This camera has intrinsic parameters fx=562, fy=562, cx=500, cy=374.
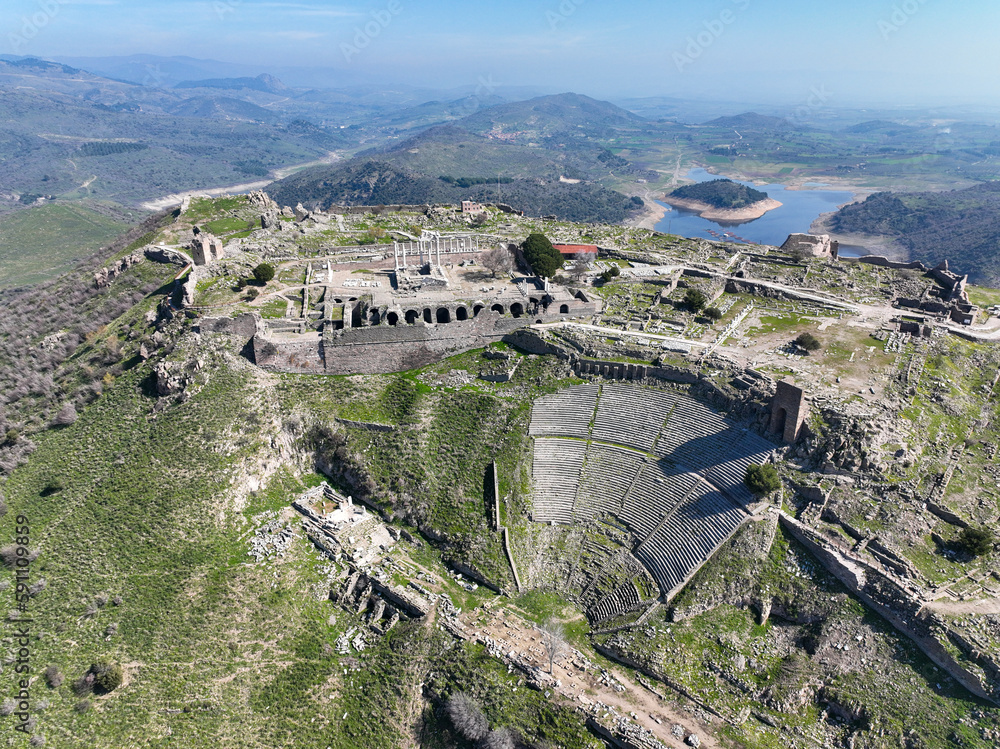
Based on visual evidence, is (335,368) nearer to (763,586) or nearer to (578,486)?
(578,486)

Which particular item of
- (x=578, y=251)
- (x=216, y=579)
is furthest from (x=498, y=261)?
A: (x=216, y=579)

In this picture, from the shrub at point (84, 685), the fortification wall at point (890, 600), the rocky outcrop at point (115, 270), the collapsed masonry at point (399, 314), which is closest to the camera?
the fortification wall at point (890, 600)

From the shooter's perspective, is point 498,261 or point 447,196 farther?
point 447,196

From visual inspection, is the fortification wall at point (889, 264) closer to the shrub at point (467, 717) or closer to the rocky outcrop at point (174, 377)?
the shrub at point (467, 717)

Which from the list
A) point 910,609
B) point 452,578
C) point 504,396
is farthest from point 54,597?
point 910,609

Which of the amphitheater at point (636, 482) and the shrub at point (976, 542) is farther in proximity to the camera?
the amphitheater at point (636, 482)

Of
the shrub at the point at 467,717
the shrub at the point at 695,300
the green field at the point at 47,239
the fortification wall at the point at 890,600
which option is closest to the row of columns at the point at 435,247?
the shrub at the point at 695,300

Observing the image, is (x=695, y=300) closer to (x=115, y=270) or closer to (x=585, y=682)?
(x=585, y=682)
